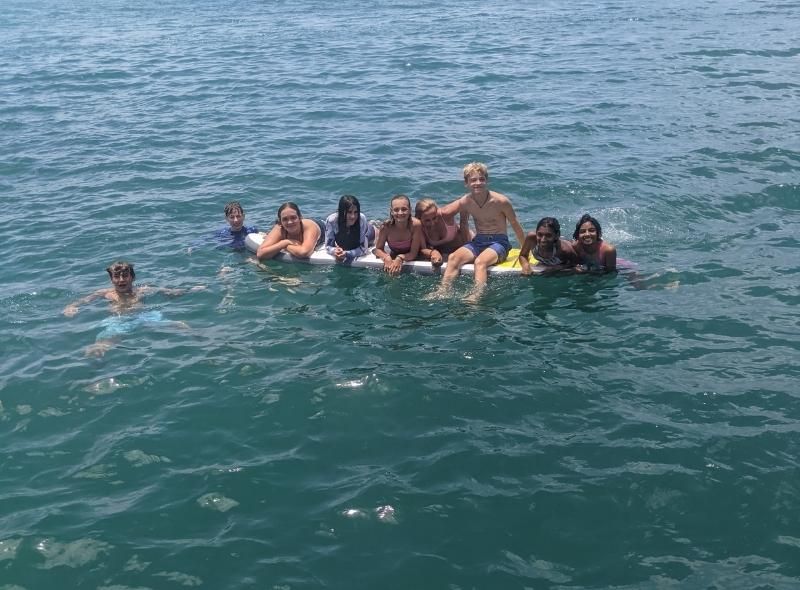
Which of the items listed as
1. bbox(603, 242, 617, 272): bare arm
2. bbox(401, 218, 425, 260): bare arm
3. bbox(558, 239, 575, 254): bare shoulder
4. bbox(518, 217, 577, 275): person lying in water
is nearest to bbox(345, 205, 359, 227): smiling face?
bbox(401, 218, 425, 260): bare arm

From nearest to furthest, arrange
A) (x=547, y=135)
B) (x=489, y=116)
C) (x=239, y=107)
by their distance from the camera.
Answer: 1. (x=547, y=135)
2. (x=489, y=116)
3. (x=239, y=107)

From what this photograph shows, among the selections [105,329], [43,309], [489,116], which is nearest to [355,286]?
[105,329]

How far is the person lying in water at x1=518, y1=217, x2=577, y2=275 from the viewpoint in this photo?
1149 cm

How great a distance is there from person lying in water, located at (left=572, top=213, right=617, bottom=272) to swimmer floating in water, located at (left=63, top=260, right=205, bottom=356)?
17.8 feet

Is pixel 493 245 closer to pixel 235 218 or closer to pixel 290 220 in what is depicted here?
pixel 290 220

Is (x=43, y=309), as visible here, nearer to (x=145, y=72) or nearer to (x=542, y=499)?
(x=542, y=499)

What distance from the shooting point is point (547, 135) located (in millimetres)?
18812

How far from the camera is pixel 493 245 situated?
12070 millimetres

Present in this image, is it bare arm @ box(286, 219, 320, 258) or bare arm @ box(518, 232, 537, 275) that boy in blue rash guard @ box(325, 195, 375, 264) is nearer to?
bare arm @ box(286, 219, 320, 258)

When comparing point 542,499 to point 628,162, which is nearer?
point 542,499

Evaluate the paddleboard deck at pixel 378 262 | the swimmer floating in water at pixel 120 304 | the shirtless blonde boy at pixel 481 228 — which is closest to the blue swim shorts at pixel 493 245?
the shirtless blonde boy at pixel 481 228

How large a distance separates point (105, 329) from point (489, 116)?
12.7m

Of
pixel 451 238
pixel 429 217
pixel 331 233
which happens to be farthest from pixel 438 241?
pixel 331 233

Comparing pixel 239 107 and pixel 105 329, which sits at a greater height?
pixel 239 107
